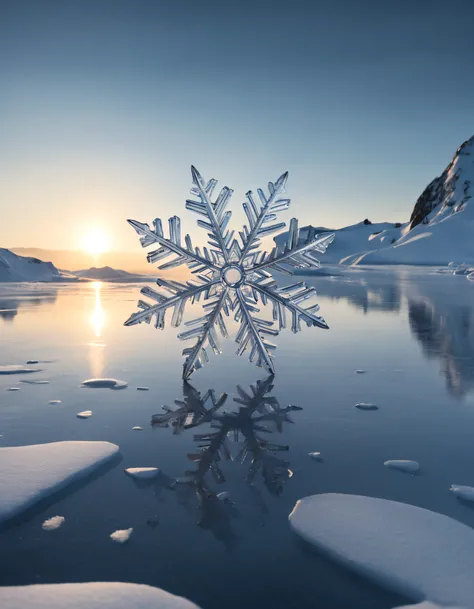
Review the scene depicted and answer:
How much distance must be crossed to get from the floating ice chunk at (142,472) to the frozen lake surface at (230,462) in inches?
1.6

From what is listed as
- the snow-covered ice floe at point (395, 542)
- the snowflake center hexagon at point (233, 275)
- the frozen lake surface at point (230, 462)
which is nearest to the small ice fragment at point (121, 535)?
the frozen lake surface at point (230, 462)

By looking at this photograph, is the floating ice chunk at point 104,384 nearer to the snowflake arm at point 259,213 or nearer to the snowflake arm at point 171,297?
the snowflake arm at point 171,297

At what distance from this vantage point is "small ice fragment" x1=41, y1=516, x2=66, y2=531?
178 cm

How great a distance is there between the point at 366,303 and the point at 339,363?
7219 millimetres

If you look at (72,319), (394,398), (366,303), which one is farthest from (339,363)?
(366,303)

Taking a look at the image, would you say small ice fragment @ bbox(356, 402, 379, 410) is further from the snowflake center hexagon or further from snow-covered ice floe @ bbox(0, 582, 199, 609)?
snow-covered ice floe @ bbox(0, 582, 199, 609)

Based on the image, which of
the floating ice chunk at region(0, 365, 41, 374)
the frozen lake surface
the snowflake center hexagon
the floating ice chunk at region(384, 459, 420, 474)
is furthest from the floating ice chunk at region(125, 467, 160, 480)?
the floating ice chunk at region(0, 365, 41, 374)

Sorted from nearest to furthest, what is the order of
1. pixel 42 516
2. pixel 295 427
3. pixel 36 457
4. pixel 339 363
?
1. pixel 42 516
2. pixel 36 457
3. pixel 295 427
4. pixel 339 363

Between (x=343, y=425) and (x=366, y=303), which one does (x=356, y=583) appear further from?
(x=366, y=303)

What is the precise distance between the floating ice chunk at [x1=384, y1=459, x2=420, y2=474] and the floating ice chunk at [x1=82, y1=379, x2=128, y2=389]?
2.30 meters

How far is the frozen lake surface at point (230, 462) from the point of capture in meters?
1.54

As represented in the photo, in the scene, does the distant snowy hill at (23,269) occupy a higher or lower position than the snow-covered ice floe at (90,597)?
higher

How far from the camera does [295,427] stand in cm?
286

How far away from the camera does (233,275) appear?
3734 millimetres
